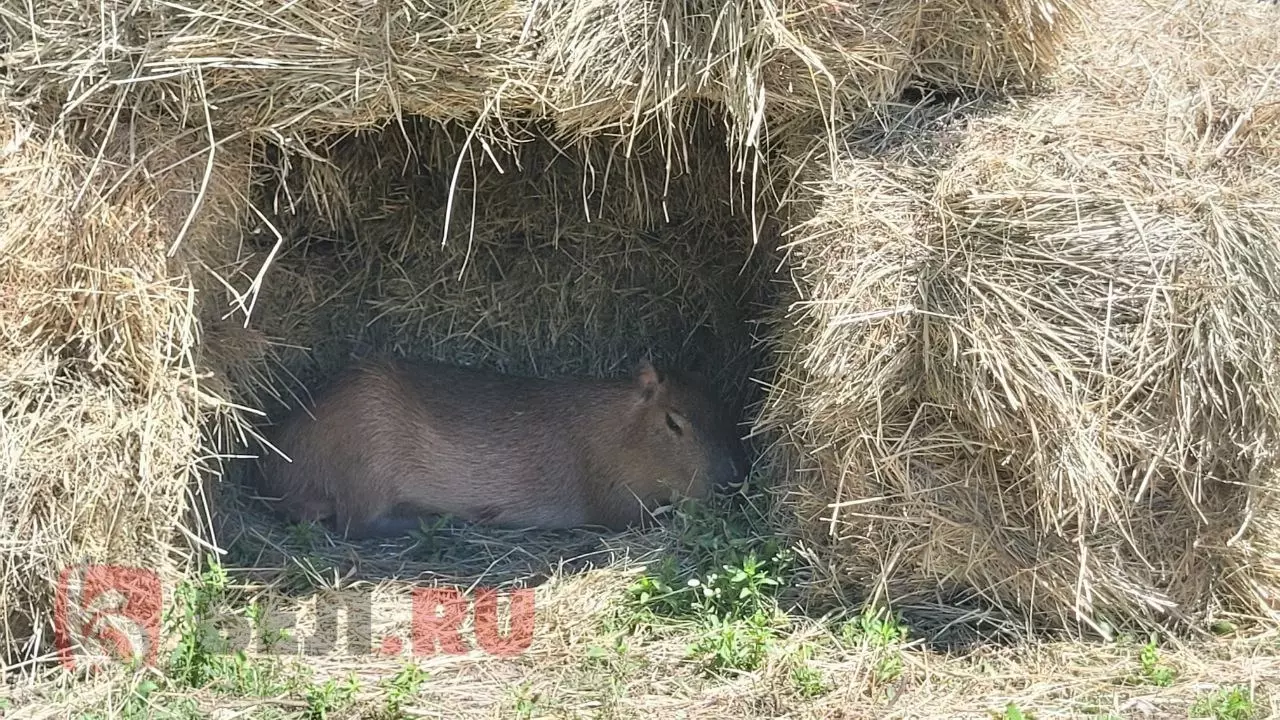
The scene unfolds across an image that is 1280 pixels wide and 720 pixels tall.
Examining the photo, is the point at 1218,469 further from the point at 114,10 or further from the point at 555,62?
the point at 114,10

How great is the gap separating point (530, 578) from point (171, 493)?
5.14 ft

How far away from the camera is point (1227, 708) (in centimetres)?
373

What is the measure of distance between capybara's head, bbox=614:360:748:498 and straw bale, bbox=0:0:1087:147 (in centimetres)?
175

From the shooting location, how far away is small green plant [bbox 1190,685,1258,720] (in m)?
3.72

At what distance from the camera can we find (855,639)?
4.32 m

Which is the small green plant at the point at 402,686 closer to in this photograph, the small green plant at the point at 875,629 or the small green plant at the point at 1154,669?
the small green plant at the point at 875,629

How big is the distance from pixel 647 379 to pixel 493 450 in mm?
913

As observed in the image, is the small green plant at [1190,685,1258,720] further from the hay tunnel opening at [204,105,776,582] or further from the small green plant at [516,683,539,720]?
the hay tunnel opening at [204,105,776,582]

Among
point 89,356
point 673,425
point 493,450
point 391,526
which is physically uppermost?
point 89,356

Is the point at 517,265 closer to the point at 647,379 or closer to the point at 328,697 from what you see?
the point at 647,379

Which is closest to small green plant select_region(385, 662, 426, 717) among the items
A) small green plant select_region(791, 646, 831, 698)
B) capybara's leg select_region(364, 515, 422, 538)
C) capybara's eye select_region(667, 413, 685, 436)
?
small green plant select_region(791, 646, 831, 698)

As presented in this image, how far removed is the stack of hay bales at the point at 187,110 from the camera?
3965 millimetres

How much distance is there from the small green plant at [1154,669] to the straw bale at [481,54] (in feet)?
7.32

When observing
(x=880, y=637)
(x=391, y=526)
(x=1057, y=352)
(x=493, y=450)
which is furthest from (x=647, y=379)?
(x=1057, y=352)
